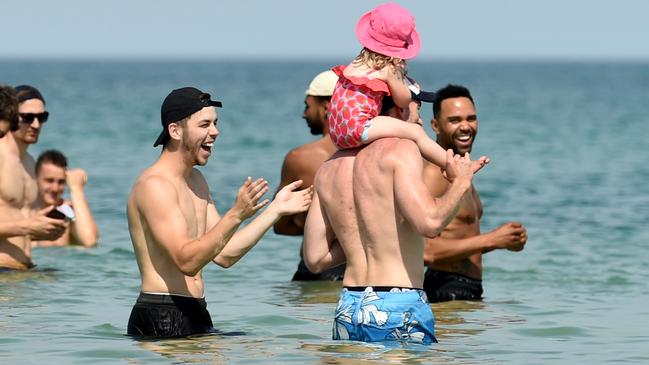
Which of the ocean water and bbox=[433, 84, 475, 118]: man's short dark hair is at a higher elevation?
bbox=[433, 84, 475, 118]: man's short dark hair

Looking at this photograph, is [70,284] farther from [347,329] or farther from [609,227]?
[609,227]

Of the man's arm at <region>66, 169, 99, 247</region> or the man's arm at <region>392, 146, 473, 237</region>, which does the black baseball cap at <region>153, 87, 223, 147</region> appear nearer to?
the man's arm at <region>392, 146, 473, 237</region>

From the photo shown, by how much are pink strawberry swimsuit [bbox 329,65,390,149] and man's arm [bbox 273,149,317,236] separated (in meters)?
3.79

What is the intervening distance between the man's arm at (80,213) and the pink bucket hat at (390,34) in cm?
833

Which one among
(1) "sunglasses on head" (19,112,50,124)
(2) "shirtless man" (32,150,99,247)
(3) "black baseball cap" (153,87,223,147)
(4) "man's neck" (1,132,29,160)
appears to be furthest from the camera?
(2) "shirtless man" (32,150,99,247)

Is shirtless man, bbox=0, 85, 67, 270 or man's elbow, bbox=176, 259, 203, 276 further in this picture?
shirtless man, bbox=0, 85, 67, 270

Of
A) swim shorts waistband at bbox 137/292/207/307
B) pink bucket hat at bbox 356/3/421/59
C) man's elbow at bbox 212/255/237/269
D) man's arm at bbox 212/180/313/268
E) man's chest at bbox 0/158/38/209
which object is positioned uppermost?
pink bucket hat at bbox 356/3/421/59

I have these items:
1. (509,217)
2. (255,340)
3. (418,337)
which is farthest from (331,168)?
(509,217)

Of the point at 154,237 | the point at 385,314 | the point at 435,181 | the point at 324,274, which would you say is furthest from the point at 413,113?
the point at 324,274

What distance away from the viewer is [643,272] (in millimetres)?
15008

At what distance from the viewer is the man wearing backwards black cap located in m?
7.59

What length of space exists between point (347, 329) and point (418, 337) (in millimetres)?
364

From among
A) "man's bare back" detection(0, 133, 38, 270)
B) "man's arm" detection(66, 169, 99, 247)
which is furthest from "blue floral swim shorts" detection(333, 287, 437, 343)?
"man's arm" detection(66, 169, 99, 247)

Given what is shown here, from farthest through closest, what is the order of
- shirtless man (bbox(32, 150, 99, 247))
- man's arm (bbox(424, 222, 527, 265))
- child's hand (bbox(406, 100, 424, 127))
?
shirtless man (bbox(32, 150, 99, 247)) → man's arm (bbox(424, 222, 527, 265)) → child's hand (bbox(406, 100, 424, 127))
